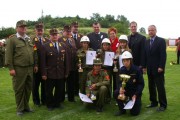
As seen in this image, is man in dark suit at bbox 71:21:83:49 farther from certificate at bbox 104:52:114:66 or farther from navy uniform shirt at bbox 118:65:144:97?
navy uniform shirt at bbox 118:65:144:97

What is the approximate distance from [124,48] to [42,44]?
2274 millimetres

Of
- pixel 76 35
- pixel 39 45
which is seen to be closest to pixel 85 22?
pixel 76 35

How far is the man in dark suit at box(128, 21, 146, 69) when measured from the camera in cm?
847

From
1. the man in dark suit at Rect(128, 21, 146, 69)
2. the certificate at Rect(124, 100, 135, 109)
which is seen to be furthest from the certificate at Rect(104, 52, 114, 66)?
the certificate at Rect(124, 100, 135, 109)

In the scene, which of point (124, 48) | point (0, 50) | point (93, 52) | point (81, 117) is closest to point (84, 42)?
point (93, 52)

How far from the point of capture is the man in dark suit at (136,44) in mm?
8469

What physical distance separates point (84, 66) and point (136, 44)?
1.66 metres

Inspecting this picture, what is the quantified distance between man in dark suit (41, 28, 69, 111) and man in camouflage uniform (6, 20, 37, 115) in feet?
1.51

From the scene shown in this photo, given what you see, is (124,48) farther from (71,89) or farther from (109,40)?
(71,89)

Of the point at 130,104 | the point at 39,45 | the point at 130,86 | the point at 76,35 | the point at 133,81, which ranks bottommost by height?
the point at 130,104

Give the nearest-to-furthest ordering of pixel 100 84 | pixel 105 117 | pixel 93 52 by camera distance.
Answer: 1. pixel 105 117
2. pixel 100 84
3. pixel 93 52

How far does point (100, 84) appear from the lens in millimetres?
8094

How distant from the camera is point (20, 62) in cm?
746

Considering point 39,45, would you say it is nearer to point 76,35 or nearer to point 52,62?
point 52,62
